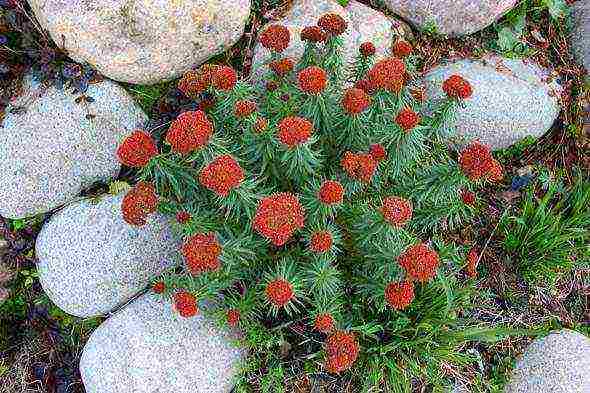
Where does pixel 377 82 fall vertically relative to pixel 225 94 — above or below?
above

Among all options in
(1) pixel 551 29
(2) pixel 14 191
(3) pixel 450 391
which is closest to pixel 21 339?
(2) pixel 14 191

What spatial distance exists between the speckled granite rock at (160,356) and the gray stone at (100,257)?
0.19m

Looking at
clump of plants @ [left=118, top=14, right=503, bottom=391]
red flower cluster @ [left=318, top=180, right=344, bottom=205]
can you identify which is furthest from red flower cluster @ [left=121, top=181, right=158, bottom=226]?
red flower cluster @ [left=318, top=180, right=344, bottom=205]

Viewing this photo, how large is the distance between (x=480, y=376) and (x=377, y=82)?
1.98 meters

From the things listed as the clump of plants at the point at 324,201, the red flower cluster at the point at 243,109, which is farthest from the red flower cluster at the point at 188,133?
the red flower cluster at the point at 243,109

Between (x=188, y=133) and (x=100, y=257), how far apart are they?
1.38 m

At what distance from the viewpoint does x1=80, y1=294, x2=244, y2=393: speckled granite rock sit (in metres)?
3.27

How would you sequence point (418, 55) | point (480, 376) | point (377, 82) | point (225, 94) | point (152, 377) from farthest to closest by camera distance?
1. point (418, 55)
2. point (480, 376)
3. point (152, 377)
4. point (225, 94)
5. point (377, 82)

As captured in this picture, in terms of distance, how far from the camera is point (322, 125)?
10.0 feet

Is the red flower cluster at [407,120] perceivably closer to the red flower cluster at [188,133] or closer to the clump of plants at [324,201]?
the clump of plants at [324,201]

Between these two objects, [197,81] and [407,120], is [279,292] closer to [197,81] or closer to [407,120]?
[407,120]

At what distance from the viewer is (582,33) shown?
433 centimetres

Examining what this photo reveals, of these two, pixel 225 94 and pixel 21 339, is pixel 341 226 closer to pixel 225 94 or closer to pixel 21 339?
pixel 225 94

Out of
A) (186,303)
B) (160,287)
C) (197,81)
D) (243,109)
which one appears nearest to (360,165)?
(243,109)
